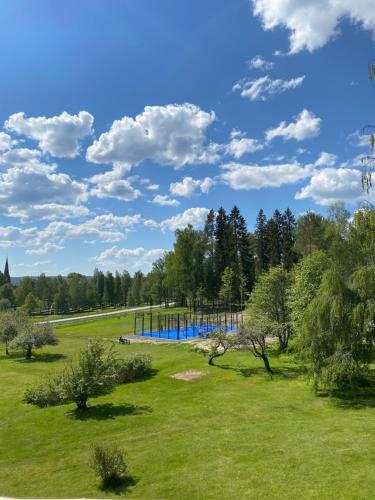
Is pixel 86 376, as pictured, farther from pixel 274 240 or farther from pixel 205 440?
pixel 274 240

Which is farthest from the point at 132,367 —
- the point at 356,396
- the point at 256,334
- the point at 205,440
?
the point at 356,396

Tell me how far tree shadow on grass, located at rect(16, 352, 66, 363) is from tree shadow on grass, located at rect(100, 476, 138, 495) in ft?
95.8

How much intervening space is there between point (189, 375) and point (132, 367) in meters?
4.50

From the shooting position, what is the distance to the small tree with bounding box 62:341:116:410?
2166 cm

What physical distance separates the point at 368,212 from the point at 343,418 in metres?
10.7

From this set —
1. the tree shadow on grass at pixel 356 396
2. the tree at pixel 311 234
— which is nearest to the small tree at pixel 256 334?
the tree shadow on grass at pixel 356 396

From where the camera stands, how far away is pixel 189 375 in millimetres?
28875

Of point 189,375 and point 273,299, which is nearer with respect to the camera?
point 189,375

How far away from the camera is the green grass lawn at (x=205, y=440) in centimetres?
1158

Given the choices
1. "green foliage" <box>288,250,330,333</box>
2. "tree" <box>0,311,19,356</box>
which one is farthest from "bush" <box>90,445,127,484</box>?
"tree" <box>0,311,19,356</box>

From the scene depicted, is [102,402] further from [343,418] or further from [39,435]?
[343,418]

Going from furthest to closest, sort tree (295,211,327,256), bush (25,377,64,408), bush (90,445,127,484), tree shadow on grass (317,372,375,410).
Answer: tree (295,211,327,256)
bush (25,377,64,408)
tree shadow on grass (317,372,375,410)
bush (90,445,127,484)

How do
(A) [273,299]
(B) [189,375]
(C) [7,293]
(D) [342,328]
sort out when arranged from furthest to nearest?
(C) [7,293], (A) [273,299], (B) [189,375], (D) [342,328]

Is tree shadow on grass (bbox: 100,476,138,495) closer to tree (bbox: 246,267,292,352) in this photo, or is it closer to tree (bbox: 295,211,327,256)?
tree (bbox: 246,267,292,352)
